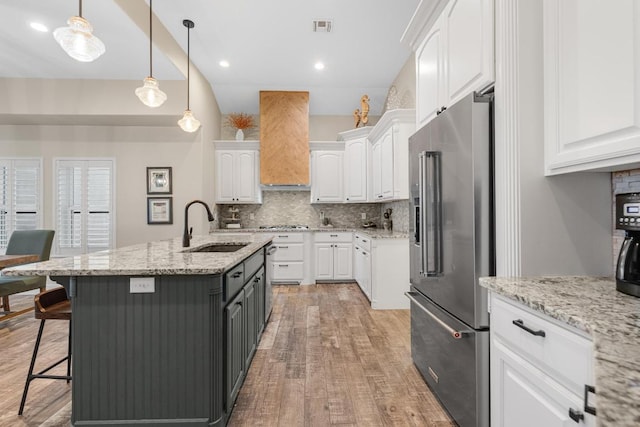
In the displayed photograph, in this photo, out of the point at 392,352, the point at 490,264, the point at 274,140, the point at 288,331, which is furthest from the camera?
the point at 274,140

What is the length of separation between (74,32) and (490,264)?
8.76ft

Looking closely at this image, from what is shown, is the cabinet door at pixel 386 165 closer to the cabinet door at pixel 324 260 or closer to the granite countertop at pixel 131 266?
the cabinet door at pixel 324 260

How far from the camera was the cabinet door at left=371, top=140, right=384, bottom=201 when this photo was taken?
4.61 m

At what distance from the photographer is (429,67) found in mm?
2254

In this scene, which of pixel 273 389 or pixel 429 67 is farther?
pixel 429 67

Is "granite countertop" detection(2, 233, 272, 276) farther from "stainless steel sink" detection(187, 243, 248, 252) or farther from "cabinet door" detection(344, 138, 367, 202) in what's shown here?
"cabinet door" detection(344, 138, 367, 202)

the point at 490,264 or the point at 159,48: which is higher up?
the point at 159,48

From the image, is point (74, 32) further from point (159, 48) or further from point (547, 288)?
point (547, 288)

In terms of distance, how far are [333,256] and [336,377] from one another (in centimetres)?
315

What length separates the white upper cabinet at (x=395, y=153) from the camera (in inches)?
154

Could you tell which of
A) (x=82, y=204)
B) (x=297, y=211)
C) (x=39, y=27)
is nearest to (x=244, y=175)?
(x=297, y=211)

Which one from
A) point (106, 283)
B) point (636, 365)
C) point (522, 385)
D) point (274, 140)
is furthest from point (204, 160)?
point (636, 365)

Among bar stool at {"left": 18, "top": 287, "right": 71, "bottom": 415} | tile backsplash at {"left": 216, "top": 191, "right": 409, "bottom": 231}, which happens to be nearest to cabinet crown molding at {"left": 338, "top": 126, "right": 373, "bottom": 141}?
tile backsplash at {"left": 216, "top": 191, "right": 409, "bottom": 231}

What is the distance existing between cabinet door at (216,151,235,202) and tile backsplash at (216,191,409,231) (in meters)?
0.45
